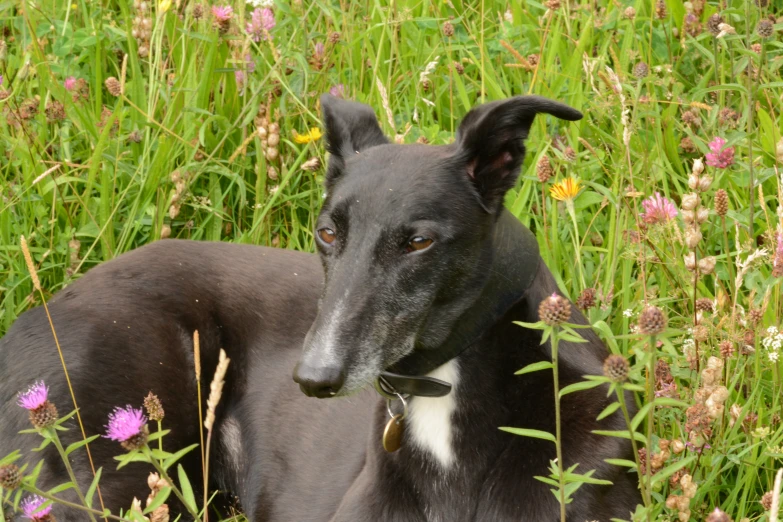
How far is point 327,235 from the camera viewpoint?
3008 millimetres

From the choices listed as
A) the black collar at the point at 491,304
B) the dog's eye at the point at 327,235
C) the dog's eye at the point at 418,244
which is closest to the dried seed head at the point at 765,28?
the black collar at the point at 491,304

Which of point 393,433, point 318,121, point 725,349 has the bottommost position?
point 393,433

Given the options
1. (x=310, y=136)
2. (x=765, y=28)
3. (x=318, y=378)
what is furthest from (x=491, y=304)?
(x=310, y=136)

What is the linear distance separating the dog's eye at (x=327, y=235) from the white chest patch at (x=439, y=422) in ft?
1.53

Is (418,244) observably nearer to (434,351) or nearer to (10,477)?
(434,351)

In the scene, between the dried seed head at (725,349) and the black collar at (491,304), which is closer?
the black collar at (491,304)

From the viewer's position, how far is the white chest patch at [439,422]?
308cm

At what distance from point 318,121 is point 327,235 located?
77.3 inches

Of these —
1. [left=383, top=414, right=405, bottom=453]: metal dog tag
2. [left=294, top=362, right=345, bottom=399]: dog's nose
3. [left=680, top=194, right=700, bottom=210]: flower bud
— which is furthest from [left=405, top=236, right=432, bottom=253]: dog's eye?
[left=680, top=194, right=700, bottom=210]: flower bud

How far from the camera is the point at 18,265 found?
465 cm

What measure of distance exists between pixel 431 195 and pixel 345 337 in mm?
451

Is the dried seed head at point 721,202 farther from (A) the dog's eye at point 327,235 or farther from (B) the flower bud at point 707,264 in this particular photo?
(A) the dog's eye at point 327,235

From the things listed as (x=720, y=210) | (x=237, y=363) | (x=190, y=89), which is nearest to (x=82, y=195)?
(x=190, y=89)

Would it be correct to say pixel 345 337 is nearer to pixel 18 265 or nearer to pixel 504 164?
pixel 504 164
